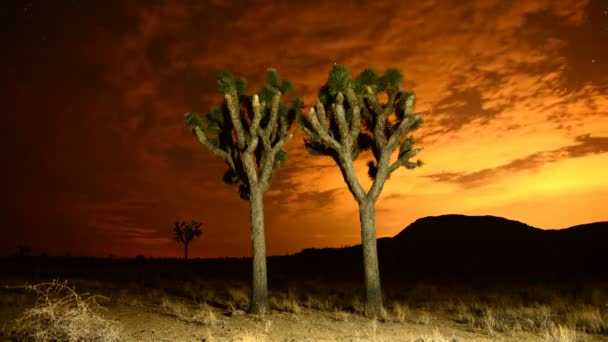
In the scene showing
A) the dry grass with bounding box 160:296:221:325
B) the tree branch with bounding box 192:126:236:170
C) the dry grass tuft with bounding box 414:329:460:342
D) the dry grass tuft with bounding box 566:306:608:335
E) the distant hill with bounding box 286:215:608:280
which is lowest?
the dry grass tuft with bounding box 566:306:608:335

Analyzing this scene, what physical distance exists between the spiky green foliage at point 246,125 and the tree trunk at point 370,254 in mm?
3031

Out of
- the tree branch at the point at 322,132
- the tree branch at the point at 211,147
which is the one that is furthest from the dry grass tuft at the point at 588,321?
the tree branch at the point at 211,147

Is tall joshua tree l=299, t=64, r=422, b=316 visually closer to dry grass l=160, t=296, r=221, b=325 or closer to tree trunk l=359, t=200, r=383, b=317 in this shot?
tree trunk l=359, t=200, r=383, b=317

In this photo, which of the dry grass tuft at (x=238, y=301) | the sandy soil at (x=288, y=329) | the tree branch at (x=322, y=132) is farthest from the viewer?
the dry grass tuft at (x=238, y=301)

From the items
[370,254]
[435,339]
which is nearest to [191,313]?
[370,254]

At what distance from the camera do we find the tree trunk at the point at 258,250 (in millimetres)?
12992

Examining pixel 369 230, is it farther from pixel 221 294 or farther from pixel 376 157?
pixel 221 294

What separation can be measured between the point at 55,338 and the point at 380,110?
10.1 meters

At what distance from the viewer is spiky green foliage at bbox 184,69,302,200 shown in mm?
13297

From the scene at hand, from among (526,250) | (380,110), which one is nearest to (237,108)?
(380,110)

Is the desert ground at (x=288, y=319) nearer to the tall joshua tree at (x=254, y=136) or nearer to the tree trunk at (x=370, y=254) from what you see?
the tree trunk at (x=370, y=254)

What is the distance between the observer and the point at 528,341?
9.41 meters

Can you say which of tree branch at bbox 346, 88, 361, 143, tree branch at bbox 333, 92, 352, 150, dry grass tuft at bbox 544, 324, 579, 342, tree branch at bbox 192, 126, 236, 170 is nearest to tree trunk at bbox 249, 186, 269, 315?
tree branch at bbox 192, 126, 236, 170

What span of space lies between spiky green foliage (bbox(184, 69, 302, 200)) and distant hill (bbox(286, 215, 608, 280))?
20.0 meters
